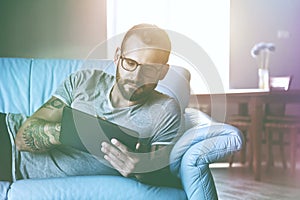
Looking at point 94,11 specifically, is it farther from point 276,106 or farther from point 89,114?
point 276,106

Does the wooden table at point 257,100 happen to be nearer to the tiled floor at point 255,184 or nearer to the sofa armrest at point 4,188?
the tiled floor at point 255,184

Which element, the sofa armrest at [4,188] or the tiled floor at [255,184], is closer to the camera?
the sofa armrest at [4,188]

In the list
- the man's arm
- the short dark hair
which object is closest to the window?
the short dark hair

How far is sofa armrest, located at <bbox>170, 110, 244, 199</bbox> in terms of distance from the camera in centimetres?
128

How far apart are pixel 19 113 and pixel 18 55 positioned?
0.53 m

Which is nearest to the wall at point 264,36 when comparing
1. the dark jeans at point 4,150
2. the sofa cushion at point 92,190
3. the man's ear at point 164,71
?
the man's ear at point 164,71

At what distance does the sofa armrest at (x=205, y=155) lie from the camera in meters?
1.28

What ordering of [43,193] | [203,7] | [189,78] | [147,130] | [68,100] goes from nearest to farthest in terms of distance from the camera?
[43,193] → [147,130] → [68,100] → [189,78] → [203,7]

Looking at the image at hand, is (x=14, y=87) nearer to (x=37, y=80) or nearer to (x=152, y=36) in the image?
(x=37, y=80)

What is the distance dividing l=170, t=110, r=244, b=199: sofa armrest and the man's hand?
180mm

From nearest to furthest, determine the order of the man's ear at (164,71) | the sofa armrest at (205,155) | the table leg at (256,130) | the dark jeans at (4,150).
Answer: the sofa armrest at (205,155)
the dark jeans at (4,150)
the man's ear at (164,71)
the table leg at (256,130)

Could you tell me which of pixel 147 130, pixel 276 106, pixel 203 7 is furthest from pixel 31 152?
pixel 276 106

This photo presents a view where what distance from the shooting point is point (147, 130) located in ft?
4.85

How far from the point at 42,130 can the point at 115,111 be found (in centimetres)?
27
